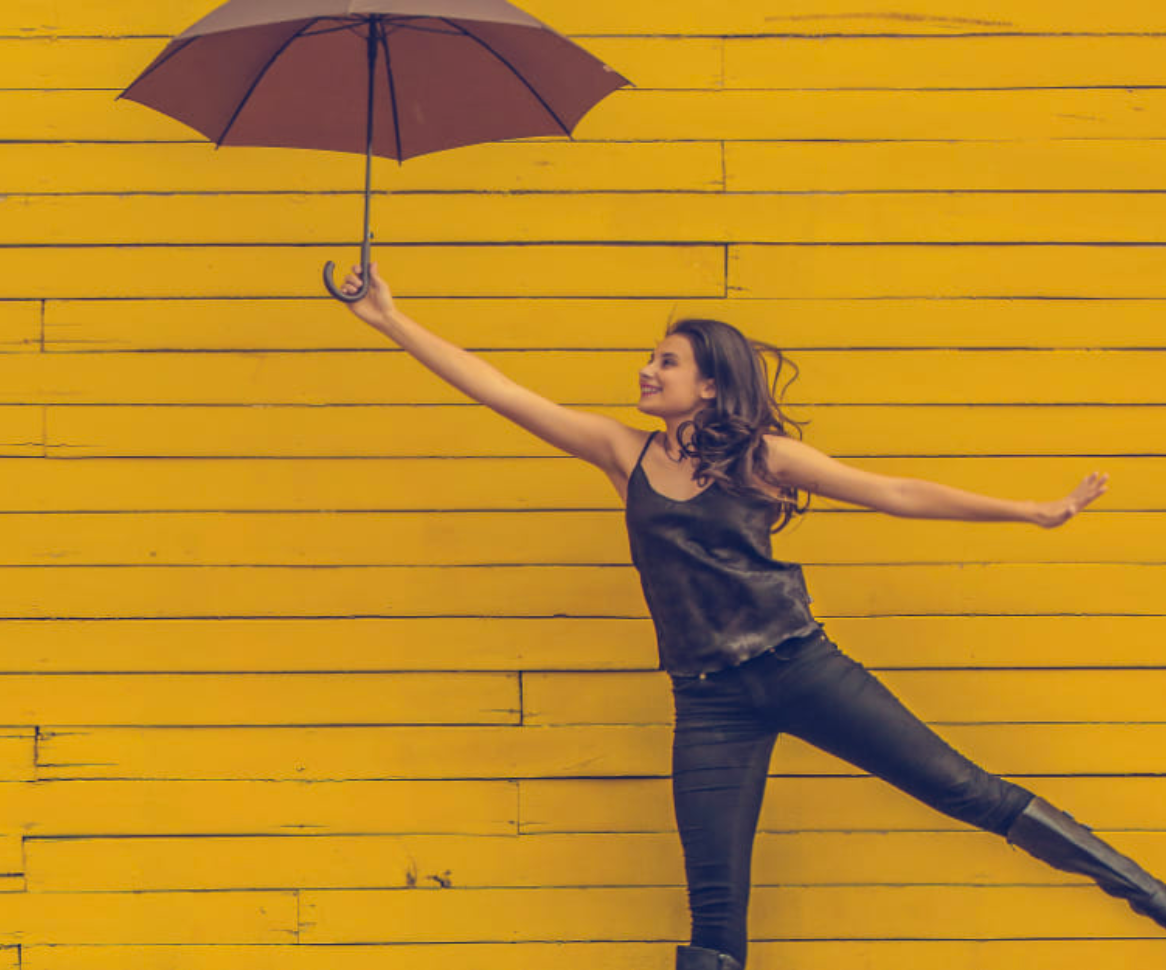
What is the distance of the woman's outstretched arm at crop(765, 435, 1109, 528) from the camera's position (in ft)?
9.89

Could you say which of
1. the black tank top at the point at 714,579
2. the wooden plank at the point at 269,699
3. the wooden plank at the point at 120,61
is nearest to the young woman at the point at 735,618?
the black tank top at the point at 714,579

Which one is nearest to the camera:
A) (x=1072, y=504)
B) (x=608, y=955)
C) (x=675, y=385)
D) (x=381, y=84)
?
(x=1072, y=504)

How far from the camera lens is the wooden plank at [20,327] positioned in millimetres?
3768

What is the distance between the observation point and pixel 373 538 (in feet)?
12.3

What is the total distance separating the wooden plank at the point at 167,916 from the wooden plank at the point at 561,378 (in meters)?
1.46

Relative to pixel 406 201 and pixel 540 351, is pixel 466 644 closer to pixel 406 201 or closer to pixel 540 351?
pixel 540 351

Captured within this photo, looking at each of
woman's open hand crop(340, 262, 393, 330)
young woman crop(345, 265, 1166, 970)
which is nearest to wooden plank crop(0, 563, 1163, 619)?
young woman crop(345, 265, 1166, 970)

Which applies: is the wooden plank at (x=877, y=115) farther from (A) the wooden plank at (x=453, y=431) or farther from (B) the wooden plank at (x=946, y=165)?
(A) the wooden plank at (x=453, y=431)

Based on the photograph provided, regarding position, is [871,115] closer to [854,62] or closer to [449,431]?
[854,62]

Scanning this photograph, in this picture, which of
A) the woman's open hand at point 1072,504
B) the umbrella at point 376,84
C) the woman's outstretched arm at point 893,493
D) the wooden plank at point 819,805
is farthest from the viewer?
the wooden plank at point 819,805

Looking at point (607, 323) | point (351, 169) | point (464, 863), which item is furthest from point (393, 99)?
point (464, 863)

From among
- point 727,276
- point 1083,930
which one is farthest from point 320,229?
point 1083,930

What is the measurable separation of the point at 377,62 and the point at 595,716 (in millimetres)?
1928

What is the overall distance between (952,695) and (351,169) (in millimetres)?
2373
